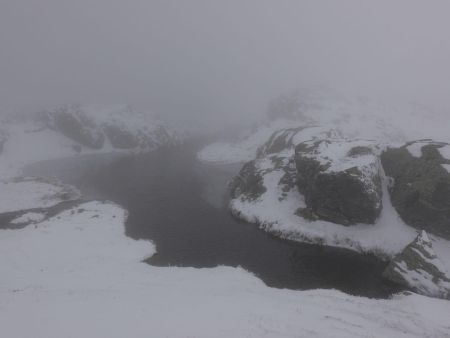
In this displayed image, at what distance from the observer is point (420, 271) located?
1210 inches

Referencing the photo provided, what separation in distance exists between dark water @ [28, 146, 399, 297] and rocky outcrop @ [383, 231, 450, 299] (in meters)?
1.58

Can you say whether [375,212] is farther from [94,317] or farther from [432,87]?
[432,87]

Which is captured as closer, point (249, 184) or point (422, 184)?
point (422, 184)

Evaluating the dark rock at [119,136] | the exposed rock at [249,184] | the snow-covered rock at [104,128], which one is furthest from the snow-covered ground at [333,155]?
the dark rock at [119,136]

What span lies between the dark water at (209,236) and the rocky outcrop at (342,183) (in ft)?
18.2

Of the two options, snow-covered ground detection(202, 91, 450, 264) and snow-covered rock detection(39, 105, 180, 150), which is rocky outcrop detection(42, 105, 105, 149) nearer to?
snow-covered rock detection(39, 105, 180, 150)

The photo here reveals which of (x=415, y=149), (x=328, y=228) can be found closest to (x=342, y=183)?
(x=328, y=228)

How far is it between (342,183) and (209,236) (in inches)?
719

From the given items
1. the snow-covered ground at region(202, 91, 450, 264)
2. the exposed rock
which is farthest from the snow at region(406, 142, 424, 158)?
the exposed rock

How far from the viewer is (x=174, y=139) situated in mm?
101188

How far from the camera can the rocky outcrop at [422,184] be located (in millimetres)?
36156

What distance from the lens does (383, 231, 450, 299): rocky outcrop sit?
96.9ft

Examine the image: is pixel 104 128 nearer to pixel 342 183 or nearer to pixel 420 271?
pixel 342 183

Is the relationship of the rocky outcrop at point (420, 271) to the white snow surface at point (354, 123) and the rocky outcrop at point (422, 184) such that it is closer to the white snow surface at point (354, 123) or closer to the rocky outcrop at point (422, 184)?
the rocky outcrop at point (422, 184)
